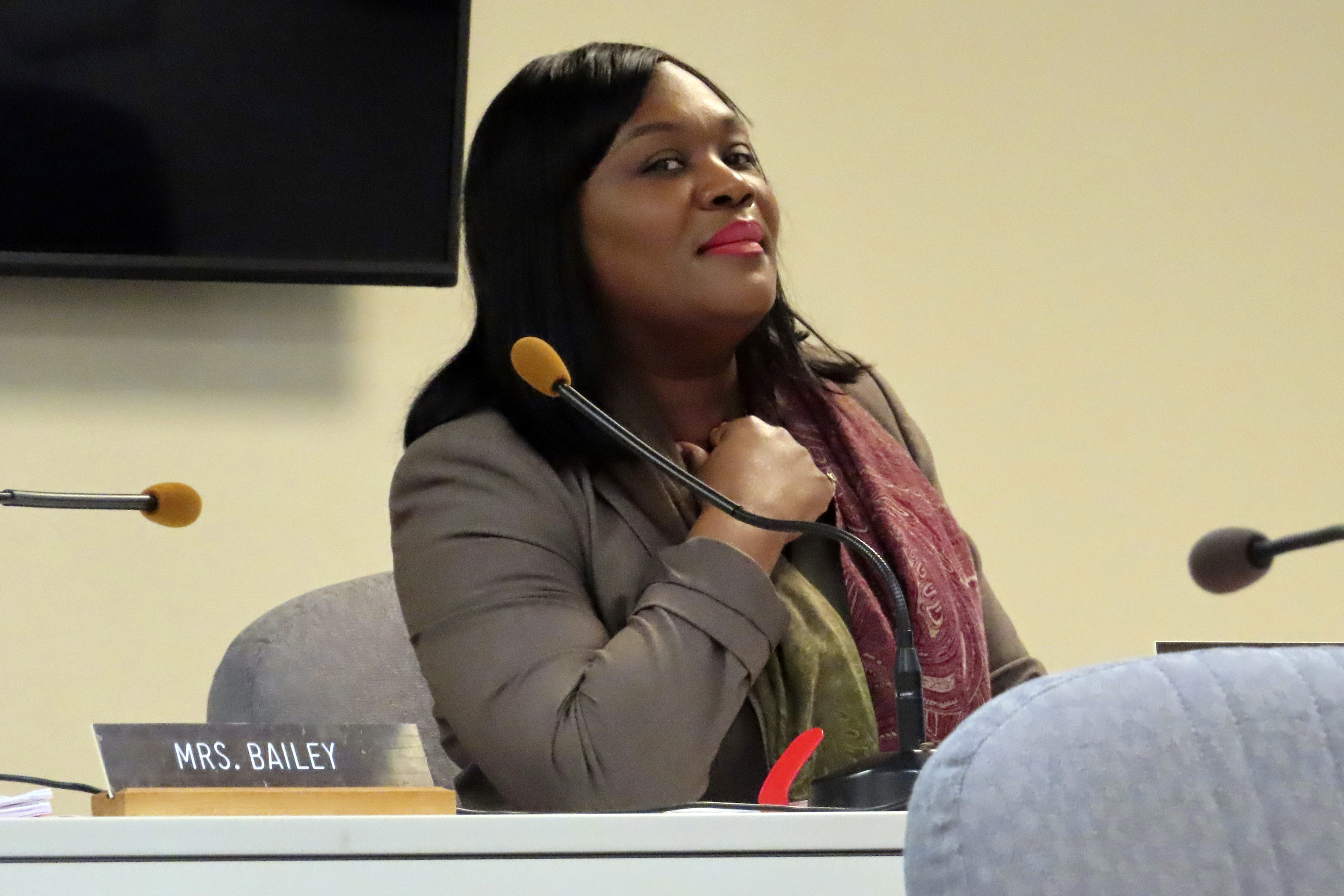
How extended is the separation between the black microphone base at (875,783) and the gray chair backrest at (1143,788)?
0.45 meters

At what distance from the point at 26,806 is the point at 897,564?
73cm

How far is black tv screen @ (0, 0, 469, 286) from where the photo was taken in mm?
2059

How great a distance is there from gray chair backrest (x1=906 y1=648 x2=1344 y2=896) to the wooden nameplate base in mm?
388

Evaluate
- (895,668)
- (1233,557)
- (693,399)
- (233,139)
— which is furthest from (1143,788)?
(233,139)

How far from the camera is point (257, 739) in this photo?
0.89m

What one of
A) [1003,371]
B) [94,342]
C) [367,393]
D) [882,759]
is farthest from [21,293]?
[882,759]

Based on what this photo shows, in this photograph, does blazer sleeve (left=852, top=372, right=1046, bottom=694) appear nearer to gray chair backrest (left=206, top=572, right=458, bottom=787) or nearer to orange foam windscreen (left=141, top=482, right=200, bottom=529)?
gray chair backrest (left=206, top=572, right=458, bottom=787)

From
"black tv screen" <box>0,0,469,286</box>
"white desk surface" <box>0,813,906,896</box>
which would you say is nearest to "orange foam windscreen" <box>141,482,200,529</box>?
"white desk surface" <box>0,813,906,896</box>

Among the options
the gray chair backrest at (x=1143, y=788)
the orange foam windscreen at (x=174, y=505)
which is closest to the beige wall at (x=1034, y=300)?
the orange foam windscreen at (x=174, y=505)

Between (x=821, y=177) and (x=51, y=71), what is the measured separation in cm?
100

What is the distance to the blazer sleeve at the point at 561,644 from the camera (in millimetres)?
1240

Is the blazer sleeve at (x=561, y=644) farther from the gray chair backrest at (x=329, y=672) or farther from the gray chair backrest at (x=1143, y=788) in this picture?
the gray chair backrest at (x=1143, y=788)

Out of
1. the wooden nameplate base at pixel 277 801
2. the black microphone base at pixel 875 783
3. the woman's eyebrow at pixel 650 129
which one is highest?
the woman's eyebrow at pixel 650 129

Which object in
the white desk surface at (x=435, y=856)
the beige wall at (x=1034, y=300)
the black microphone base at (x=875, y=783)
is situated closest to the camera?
the white desk surface at (x=435, y=856)
